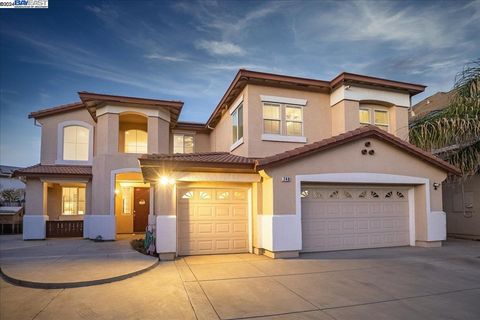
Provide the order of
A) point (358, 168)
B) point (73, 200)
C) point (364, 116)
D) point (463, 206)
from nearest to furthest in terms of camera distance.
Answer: point (358, 168) → point (364, 116) → point (463, 206) → point (73, 200)

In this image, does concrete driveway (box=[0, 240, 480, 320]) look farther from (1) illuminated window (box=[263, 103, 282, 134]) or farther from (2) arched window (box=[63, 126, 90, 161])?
(2) arched window (box=[63, 126, 90, 161])

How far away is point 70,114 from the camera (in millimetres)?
17312

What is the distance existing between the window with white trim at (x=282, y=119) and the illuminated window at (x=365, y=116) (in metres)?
2.69

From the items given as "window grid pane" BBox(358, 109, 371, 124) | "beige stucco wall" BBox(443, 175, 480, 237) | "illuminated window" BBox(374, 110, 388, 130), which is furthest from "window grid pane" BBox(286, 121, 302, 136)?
"beige stucco wall" BBox(443, 175, 480, 237)

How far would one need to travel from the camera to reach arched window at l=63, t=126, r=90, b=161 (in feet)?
56.2

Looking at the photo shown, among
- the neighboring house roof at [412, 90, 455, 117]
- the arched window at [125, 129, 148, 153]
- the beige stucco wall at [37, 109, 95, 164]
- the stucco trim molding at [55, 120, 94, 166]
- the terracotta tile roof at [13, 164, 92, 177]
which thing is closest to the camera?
the terracotta tile roof at [13, 164, 92, 177]

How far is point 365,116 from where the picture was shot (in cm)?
1363

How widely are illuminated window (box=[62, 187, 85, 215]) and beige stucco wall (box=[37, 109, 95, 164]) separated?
6.51 ft

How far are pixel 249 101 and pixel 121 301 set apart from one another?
820cm

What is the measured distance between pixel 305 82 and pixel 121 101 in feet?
26.7

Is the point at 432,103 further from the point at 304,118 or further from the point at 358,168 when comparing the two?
the point at 358,168

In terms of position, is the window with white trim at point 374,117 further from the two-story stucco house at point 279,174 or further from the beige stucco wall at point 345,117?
the beige stucco wall at point 345,117

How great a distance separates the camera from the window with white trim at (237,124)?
12.9 meters

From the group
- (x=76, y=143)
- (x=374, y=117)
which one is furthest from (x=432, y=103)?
(x=76, y=143)
